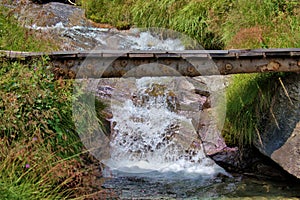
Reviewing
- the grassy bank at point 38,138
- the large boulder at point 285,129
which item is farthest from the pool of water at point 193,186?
the grassy bank at point 38,138

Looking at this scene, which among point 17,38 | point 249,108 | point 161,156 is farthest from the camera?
point 161,156

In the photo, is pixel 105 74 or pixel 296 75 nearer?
pixel 105 74

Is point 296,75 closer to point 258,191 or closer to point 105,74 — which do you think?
point 258,191

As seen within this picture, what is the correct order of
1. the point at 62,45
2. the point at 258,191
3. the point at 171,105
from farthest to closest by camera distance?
the point at 62,45, the point at 171,105, the point at 258,191

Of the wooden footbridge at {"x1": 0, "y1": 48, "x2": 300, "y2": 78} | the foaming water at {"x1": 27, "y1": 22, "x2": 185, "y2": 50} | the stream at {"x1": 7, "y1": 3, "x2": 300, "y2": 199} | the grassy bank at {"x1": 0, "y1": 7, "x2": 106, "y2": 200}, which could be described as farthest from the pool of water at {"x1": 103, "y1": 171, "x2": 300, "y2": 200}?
the foaming water at {"x1": 27, "y1": 22, "x2": 185, "y2": 50}

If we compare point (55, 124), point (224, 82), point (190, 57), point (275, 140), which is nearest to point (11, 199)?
point (55, 124)

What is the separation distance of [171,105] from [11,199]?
3.71 meters

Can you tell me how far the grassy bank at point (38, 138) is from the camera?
145 inches

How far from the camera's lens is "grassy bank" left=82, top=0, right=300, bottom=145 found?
5.77 meters

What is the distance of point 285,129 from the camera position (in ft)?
17.8

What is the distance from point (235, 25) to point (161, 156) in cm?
270

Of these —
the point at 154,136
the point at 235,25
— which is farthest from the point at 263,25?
the point at 154,136

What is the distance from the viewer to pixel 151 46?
9117 mm

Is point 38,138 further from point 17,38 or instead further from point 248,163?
point 248,163
